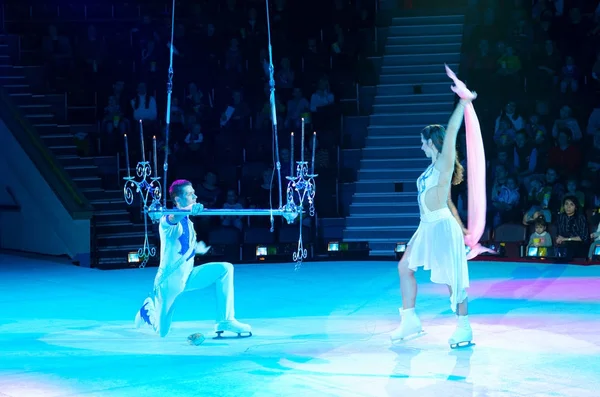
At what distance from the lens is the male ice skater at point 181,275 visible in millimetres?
7773

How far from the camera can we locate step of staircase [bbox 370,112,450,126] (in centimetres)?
1673

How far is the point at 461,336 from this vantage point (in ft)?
25.0

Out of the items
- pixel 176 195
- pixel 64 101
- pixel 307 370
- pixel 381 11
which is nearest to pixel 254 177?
pixel 64 101

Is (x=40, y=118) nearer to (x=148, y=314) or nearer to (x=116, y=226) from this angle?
(x=116, y=226)

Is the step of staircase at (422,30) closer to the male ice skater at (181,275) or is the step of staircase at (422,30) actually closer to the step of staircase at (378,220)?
the step of staircase at (378,220)

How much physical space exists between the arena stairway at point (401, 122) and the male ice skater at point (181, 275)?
6.47 metres

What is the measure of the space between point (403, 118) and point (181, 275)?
974 centimetres

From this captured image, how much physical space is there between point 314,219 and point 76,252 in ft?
11.4

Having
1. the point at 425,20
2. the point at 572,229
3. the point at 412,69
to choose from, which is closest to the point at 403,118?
the point at 412,69

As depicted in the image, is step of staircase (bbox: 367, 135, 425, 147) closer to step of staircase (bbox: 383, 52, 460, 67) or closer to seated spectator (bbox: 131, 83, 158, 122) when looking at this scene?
step of staircase (bbox: 383, 52, 460, 67)

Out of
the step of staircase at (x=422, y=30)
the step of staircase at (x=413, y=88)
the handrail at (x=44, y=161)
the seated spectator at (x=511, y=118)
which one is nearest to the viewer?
the handrail at (x=44, y=161)

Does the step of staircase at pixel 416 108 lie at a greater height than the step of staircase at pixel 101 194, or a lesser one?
greater

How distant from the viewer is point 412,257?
7.75 meters

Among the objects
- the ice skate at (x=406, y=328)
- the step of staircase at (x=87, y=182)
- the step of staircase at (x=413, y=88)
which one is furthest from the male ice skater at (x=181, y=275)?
the step of staircase at (x=413, y=88)
